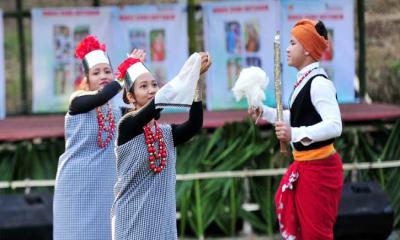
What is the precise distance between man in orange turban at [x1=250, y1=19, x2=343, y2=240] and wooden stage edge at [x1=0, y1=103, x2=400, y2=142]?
9.78 ft

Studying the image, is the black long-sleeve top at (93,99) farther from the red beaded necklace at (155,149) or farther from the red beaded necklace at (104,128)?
the red beaded necklace at (155,149)

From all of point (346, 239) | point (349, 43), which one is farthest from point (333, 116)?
point (349, 43)

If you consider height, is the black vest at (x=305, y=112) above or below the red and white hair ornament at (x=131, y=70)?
below

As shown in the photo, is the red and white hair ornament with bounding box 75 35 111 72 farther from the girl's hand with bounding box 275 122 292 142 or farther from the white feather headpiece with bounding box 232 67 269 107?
the girl's hand with bounding box 275 122 292 142

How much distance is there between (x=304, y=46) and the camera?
247 inches

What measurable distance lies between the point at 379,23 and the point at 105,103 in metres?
4.66

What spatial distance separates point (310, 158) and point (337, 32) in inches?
159

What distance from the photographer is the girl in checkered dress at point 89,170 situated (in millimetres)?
6805

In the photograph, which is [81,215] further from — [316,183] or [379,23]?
[379,23]

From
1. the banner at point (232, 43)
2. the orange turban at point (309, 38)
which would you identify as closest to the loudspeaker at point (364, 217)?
the banner at point (232, 43)

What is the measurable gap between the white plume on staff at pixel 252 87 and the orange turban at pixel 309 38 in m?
0.38

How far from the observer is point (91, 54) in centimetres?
694

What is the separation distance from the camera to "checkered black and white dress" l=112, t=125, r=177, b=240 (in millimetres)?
5707

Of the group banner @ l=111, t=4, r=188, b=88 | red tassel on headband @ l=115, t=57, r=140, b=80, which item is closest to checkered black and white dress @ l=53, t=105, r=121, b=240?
red tassel on headband @ l=115, t=57, r=140, b=80
